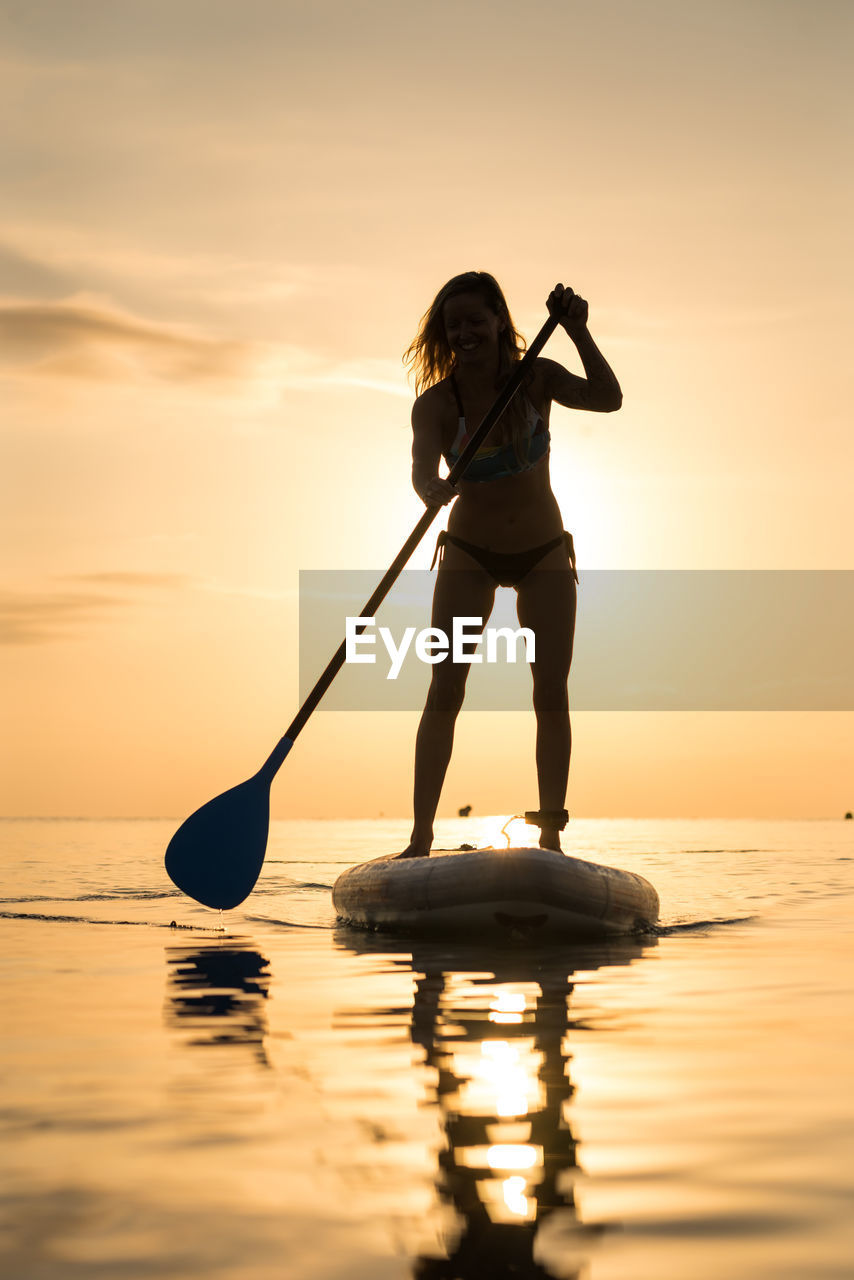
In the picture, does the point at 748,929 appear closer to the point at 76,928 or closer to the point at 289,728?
the point at 289,728

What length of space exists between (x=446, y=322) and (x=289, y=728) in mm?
2291

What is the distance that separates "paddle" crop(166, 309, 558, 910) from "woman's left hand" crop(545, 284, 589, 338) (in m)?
1.17

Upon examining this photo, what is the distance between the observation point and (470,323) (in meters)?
6.54

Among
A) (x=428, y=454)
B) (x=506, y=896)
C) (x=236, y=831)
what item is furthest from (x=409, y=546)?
(x=506, y=896)

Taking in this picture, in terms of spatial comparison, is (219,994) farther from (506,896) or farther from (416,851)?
(416,851)

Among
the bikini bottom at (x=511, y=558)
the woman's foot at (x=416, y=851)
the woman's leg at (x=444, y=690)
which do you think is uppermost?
the bikini bottom at (x=511, y=558)

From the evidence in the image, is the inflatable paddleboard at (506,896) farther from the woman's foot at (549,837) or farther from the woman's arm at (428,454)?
the woman's arm at (428,454)

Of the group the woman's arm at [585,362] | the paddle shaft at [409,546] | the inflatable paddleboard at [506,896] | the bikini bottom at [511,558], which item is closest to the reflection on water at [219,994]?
the inflatable paddleboard at [506,896]

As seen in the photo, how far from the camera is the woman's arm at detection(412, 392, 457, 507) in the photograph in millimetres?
6316

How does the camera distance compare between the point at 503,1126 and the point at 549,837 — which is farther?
the point at 549,837

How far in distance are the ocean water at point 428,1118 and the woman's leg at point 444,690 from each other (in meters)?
1.51

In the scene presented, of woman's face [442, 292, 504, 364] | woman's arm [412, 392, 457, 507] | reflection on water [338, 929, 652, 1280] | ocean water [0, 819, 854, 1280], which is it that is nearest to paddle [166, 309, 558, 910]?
woman's arm [412, 392, 457, 507]

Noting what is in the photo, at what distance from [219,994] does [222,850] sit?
2.82 metres

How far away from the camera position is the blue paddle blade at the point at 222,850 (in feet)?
22.7
